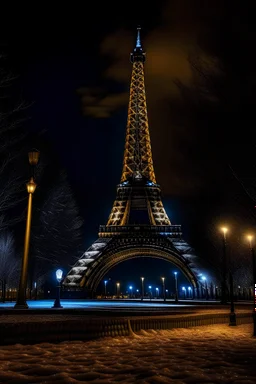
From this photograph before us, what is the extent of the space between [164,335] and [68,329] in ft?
9.38

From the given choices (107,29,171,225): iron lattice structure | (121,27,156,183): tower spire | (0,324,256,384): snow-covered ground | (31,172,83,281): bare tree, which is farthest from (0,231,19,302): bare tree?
(0,324,256,384): snow-covered ground

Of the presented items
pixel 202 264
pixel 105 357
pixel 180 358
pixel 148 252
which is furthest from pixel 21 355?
pixel 148 252

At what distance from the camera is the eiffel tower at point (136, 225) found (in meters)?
54.7

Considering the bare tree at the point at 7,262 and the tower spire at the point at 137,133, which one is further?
the tower spire at the point at 137,133

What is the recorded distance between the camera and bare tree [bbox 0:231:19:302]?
43206 mm

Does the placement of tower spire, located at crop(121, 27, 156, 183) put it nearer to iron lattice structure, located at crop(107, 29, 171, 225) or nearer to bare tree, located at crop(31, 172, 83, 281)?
iron lattice structure, located at crop(107, 29, 171, 225)

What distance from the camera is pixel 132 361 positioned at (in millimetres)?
7199

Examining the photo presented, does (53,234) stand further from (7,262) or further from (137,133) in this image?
(137,133)

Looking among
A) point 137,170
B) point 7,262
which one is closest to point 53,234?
point 7,262

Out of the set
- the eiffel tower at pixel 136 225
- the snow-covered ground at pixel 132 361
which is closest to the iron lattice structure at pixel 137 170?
the eiffel tower at pixel 136 225

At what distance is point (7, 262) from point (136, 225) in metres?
21.6

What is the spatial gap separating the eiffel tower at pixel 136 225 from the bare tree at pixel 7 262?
329 inches

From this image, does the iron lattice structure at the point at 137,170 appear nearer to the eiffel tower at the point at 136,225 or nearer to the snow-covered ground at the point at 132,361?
the eiffel tower at the point at 136,225

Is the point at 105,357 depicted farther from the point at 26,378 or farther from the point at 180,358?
the point at 26,378
